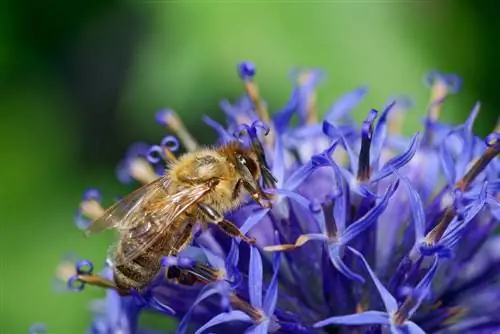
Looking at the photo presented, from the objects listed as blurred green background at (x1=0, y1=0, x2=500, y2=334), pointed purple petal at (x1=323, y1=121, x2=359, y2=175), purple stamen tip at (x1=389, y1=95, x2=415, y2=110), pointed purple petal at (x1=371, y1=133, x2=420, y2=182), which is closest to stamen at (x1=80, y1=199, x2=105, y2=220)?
pointed purple petal at (x1=323, y1=121, x2=359, y2=175)

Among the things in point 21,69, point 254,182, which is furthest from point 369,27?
point 254,182

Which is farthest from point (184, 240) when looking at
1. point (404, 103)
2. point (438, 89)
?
point (404, 103)

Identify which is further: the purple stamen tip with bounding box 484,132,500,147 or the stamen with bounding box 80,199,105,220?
the stamen with bounding box 80,199,105,220

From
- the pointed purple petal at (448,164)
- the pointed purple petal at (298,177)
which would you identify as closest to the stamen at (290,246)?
the pointed purple petal at (298,177)

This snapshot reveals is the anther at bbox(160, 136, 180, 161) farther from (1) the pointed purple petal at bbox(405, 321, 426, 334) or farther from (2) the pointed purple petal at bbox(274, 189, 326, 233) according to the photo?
(1) the pointed purple petal at bbox(405, 321, 426, 334)

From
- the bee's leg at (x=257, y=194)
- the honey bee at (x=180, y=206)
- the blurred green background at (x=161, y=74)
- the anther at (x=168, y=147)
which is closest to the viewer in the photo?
the honey bee at (x=180, y=206)

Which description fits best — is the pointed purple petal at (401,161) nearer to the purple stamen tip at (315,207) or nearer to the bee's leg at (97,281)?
the purple stamen tip at (315,207)

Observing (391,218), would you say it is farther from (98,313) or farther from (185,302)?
(98,313)

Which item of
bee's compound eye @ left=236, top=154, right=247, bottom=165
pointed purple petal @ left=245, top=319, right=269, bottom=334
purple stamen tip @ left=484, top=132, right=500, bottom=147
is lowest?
pointed purple petal @ left=245, top=319, right=269, bottom=334
